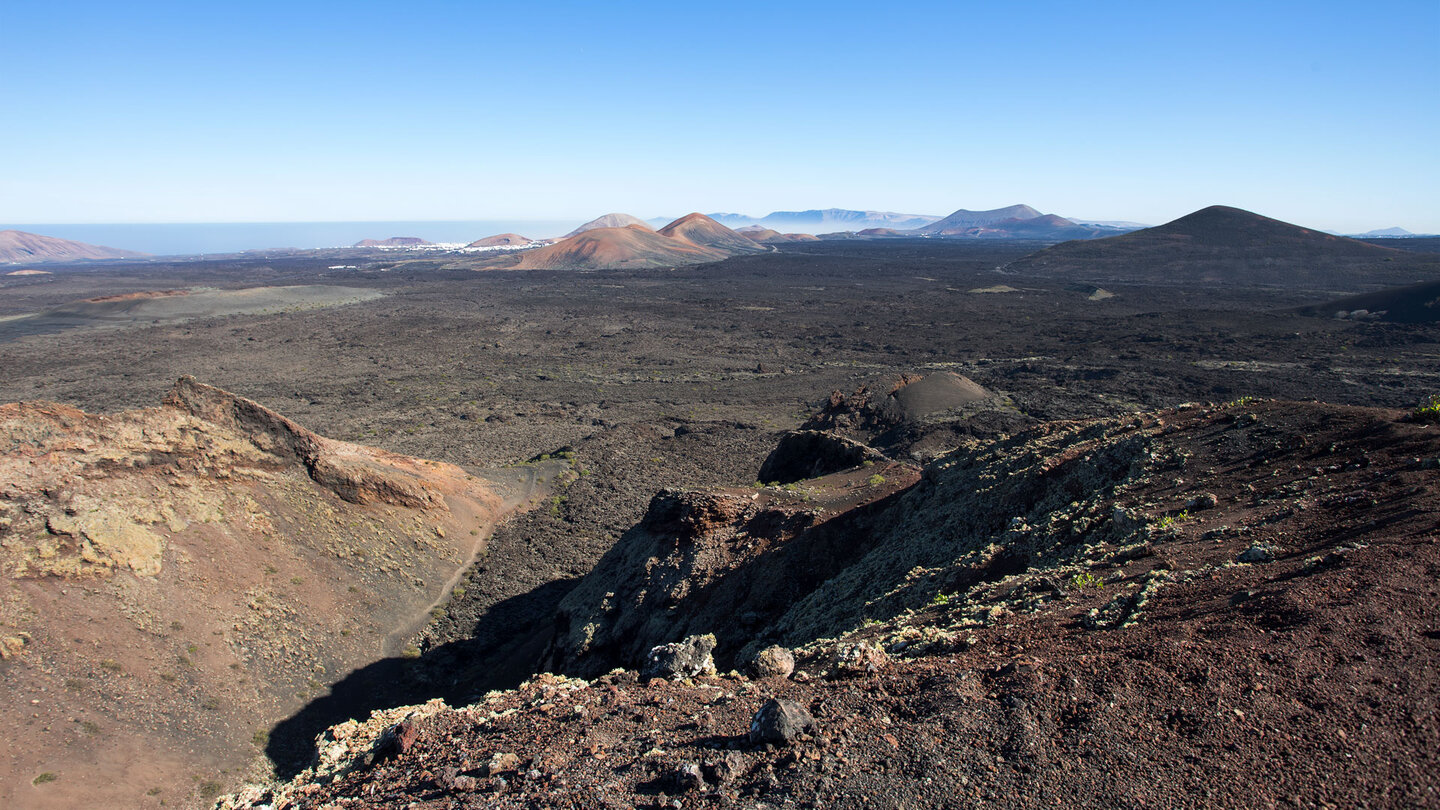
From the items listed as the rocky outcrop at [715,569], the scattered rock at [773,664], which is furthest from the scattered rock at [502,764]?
the rocky outcrop at [715,569]

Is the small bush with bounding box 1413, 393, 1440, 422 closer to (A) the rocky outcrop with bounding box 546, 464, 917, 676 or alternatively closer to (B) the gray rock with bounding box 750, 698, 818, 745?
(A) the rocky outcrop with bounding box 546, 464, 917, 676

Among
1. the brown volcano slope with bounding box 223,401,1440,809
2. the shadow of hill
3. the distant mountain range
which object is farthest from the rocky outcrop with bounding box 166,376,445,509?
the distant mountain range

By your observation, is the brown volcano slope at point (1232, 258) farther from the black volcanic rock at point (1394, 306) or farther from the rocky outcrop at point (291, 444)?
the rocky outcrop at point (291, 444)

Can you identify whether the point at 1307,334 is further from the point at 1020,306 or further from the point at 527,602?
the point at 527,602

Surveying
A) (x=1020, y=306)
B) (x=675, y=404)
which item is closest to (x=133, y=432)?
(x=675, y=404)

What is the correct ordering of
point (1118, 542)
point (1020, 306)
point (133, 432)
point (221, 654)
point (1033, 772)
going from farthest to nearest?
point (1020, 306) → point (133, 432) → point (221, 654) → point (1118, 542) → point (1033, 772)

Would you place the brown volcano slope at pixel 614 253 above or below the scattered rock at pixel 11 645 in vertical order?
above
